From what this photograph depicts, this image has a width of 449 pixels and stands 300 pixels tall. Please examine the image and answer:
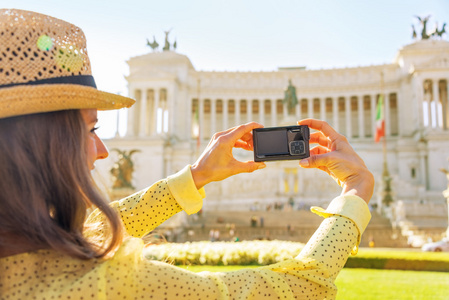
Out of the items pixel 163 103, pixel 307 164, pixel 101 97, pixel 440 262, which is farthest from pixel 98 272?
pixel 163 103

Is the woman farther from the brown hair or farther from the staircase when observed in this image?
the staircase

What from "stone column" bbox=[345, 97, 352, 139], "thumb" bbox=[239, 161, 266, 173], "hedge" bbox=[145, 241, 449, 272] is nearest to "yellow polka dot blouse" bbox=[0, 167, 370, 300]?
"thumb" bbox=[239, 161, 266, 173]

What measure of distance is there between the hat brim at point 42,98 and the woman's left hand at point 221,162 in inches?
31.0

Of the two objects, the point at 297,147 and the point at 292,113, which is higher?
the point at 292,113

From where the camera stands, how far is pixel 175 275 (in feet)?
4.93

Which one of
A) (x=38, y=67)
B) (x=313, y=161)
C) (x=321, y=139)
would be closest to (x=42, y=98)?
(x=38, y=67)

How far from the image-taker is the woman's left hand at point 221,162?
2.23m

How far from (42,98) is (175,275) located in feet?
2.50

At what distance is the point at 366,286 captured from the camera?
887cm

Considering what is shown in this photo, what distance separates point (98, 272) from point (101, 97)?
0.69 meters

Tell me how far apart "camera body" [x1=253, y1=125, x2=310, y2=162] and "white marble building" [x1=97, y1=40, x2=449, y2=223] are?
39.3m

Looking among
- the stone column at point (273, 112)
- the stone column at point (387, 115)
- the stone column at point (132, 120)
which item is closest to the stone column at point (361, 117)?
the stone column at point (387, 115)

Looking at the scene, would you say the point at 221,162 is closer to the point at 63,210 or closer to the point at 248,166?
the point at 248,166

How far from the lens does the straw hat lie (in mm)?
1498
